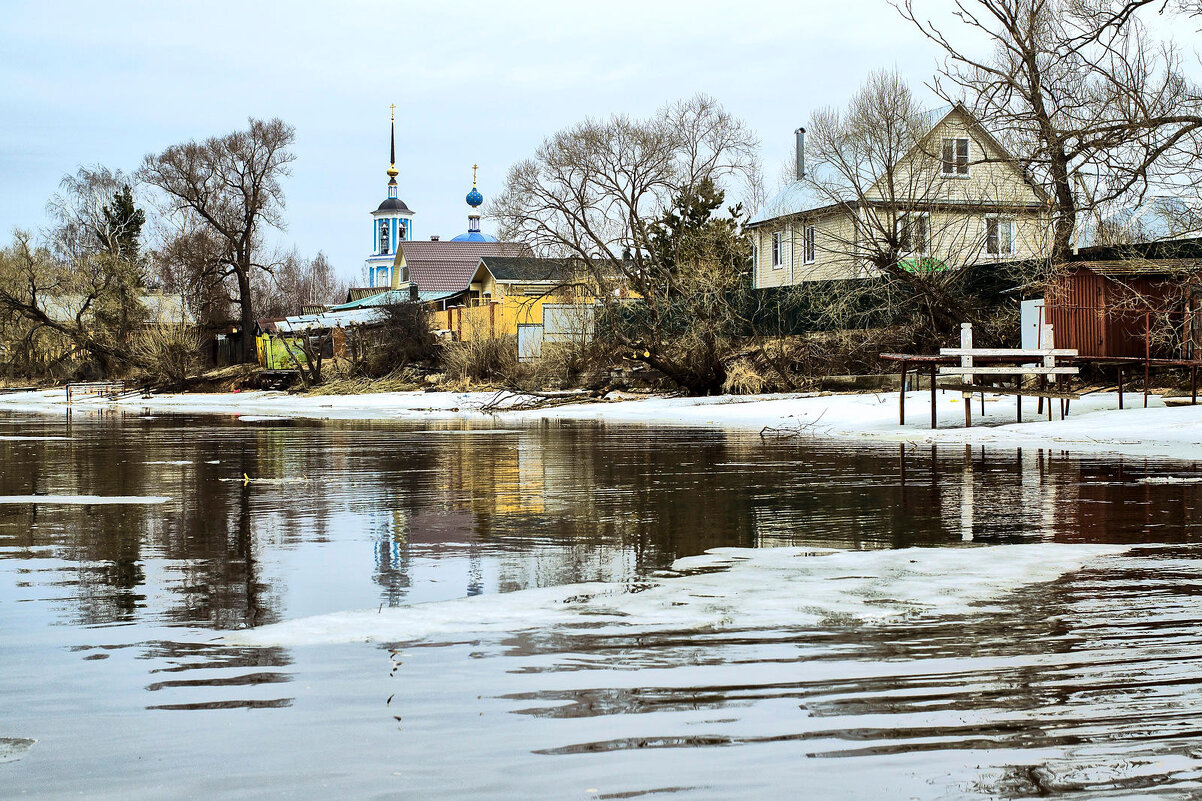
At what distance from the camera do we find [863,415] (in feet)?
80.9

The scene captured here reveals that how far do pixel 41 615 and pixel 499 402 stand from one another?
96.7 feet

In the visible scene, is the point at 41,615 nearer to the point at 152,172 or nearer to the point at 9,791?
the point at 9,791

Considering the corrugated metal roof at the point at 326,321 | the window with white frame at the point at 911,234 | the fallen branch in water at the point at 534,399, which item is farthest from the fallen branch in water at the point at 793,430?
the corrugated metal roof at the point at 326,321

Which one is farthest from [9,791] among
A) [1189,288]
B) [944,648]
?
[1189,288]

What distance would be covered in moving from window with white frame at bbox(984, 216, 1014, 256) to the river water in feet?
69.5

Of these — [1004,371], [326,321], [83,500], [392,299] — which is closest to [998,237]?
[1004,371]

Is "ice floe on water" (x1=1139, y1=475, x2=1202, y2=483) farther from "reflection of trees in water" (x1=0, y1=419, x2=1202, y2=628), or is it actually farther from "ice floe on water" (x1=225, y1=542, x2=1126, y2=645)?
"ice floe on water" (x1=225, y1=542, x2=1126, y2=645)

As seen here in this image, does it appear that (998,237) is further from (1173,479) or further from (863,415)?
(1173,479)

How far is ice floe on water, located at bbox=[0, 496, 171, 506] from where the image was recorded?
1104 centimetres

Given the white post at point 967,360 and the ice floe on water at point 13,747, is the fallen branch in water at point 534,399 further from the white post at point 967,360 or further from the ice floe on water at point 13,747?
the ice floe on water at point 13,747

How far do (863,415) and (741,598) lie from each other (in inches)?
751

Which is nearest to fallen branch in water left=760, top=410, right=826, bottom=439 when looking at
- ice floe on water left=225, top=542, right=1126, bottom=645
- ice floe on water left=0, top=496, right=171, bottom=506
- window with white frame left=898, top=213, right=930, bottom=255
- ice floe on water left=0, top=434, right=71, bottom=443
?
window with white frame left=898, top=213, right=930, bottom=255

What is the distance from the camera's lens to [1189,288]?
20156 millimetres

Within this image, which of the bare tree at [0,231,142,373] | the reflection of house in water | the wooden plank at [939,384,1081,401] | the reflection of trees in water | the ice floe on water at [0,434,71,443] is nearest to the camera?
the reflection of house in water
